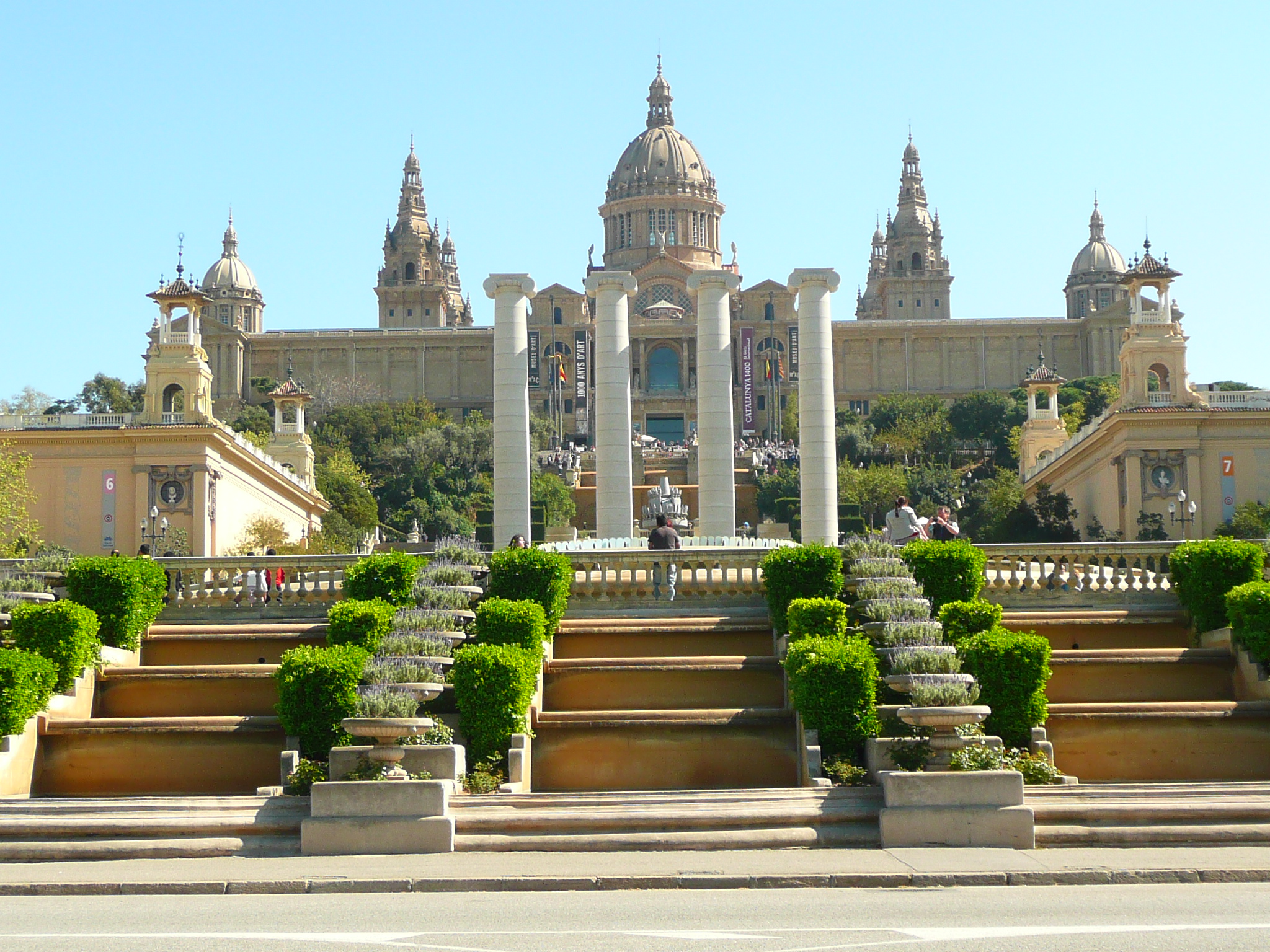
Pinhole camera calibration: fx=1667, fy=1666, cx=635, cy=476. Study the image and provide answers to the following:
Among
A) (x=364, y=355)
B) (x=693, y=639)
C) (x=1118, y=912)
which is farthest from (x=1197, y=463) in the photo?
(x=364, y=355)

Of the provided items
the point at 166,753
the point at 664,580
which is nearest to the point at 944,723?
the point at 664,580

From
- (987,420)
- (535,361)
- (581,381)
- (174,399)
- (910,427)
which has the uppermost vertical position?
(535,361)

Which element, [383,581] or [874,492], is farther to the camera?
[874,492]

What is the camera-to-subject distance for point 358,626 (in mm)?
27562

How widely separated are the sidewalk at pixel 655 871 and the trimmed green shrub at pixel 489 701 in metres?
4.48

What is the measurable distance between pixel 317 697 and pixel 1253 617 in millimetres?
14936

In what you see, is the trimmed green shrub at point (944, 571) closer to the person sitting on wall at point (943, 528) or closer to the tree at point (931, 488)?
the person sitting on wall at point (943, 528)

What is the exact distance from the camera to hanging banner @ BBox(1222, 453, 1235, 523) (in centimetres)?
7712

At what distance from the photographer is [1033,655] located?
80.4 ft

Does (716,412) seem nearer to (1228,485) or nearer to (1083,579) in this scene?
(1083,579)

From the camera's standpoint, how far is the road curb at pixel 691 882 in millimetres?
18172

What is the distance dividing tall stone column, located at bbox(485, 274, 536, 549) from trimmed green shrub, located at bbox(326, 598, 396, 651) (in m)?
20.0

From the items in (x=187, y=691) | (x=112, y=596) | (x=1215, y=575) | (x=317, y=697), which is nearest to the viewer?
(x=317, y=697)

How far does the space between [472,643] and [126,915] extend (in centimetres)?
1104
